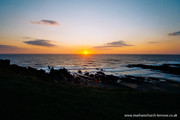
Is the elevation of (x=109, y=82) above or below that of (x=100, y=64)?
below

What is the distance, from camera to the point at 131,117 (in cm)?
561

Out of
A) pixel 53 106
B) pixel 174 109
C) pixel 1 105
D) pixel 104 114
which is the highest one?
pixel 1 105

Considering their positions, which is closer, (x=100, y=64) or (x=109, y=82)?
(x=109, y=82)

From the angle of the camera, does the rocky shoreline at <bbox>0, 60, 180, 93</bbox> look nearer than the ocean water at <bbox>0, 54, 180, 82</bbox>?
Yes

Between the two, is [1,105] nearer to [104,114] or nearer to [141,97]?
[104,114]

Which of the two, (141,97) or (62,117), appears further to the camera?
(141,97)

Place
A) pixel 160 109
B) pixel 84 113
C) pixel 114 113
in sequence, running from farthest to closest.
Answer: pixel 160 109, pixel 114 113, pixel 84 113

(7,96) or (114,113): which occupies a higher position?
(7,96)

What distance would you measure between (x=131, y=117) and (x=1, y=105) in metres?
7.72

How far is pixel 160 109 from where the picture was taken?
21.9 feet

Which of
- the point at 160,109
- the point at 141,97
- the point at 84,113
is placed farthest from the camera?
the point at 141,97

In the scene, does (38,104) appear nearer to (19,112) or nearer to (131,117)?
(19,112)

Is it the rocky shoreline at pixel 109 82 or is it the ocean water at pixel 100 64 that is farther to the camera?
the ocean water at pixel 100 64

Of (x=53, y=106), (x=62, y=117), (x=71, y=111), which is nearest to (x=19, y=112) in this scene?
(x=53, y=106)
